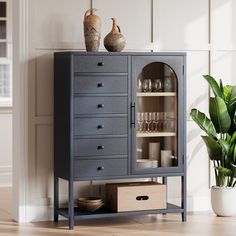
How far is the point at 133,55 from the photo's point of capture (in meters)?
5.86

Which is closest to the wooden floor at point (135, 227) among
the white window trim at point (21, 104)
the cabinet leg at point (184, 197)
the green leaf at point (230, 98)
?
the cabinet leg at point (184, 197)

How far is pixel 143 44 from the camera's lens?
6.35m

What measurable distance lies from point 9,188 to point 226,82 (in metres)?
2.57

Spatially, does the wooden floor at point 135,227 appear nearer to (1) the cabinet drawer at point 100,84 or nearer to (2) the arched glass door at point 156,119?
(2) the arched glass door at point 156,119

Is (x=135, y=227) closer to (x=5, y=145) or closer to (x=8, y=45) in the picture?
(x=5, y=145)

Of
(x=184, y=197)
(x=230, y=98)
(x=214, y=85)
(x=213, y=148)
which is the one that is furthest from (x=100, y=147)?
(x=230, y=98)

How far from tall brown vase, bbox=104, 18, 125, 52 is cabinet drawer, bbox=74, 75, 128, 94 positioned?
24cm

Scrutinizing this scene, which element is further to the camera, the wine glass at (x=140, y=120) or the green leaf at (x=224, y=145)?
the green leaf at (x=224, y=145)

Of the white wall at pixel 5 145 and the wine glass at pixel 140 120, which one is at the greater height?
the wine glass at pixel 140 120

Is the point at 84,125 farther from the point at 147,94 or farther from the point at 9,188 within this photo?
the point at 9,188

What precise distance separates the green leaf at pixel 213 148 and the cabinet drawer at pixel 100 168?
0.76 metres

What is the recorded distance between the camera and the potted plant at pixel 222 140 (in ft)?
20.2

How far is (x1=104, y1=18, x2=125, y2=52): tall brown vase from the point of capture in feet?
19.3

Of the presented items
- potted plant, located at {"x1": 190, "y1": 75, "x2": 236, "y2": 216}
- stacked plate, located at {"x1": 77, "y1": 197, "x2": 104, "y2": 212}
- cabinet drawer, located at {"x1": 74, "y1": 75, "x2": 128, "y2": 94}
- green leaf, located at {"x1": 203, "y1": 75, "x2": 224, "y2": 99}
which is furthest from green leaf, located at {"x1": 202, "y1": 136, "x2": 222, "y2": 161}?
stacked plate, located at {"x1": 77, "y1": 197, "x2": 104, "y2": 212}
